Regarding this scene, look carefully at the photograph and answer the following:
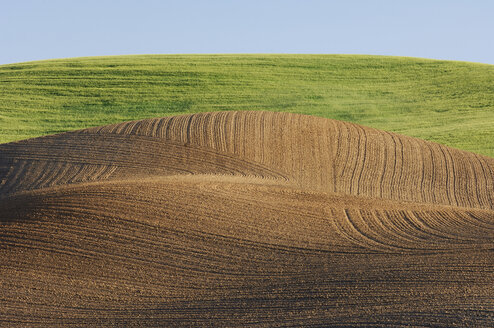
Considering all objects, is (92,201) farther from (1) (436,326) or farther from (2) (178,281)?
(1) (436,326)

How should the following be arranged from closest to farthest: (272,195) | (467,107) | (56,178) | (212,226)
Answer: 1. (212,226)
2. (272,195)
3. (56,178)
4. (467,107)

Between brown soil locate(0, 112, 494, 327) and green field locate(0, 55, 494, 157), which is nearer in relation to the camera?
brown soil locate(0, 112, 494, 327)

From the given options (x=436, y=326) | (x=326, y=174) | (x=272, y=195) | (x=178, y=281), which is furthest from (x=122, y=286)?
(x=326, y=174)

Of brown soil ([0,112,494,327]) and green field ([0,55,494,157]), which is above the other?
green field ([0,55,494,157])

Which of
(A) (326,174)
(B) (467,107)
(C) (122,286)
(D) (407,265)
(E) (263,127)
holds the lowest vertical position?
(C) (122,286)

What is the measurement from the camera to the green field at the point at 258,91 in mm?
25016

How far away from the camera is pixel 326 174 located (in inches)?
479

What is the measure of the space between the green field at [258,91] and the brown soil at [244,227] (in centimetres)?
1002

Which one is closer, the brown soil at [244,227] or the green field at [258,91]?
the brown soil at [244,227]

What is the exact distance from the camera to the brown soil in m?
7.04

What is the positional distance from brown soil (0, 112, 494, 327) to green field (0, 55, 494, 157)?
10.0 meters

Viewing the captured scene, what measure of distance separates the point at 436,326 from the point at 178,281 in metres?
3.47

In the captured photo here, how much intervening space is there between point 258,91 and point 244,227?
19419mm

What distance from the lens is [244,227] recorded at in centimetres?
914
